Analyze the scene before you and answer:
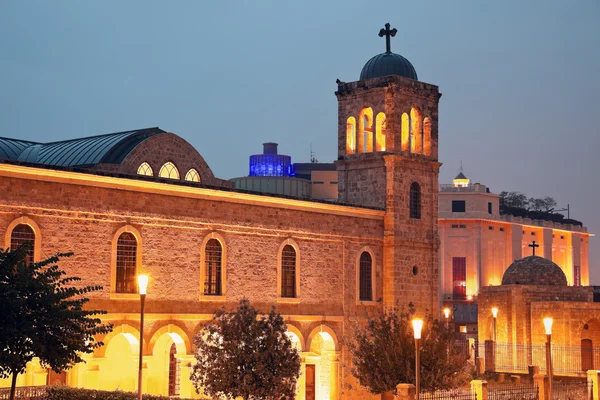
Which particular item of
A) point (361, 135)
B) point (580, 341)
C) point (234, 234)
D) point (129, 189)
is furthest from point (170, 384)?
point (580, 341)

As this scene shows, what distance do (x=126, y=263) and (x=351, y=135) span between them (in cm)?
1345

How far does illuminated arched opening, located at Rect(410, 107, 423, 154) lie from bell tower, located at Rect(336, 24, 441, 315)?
39mm

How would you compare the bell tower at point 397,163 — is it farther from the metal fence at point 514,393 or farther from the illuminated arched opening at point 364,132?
the metal fence at point 514,393

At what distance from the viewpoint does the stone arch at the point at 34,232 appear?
25.9 m

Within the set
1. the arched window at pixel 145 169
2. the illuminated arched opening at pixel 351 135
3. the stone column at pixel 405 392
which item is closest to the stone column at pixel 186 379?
the arched window at pixel 145 169

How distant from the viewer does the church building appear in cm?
2742

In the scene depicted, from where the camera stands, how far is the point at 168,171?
34.3m

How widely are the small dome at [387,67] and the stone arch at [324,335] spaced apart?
34.2ft

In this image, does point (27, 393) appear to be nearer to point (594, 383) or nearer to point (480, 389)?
point (480, 389)

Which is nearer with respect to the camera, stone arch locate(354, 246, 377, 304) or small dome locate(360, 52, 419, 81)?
stone arch locate(354, 246, 377, 304)

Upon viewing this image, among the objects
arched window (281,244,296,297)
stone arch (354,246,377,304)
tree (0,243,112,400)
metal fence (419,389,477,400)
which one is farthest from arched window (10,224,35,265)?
stone arch (354,246,377,304)

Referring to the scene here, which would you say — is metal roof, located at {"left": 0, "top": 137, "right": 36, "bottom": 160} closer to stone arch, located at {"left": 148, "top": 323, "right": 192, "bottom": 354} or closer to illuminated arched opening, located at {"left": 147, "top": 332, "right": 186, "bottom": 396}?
illuminated arched opening, located at {"left": 147, "top": 332, "right": 186, "bottom": 396}

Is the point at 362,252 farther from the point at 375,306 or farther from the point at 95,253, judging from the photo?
the point at 95,253

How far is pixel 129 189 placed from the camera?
94.2ft
